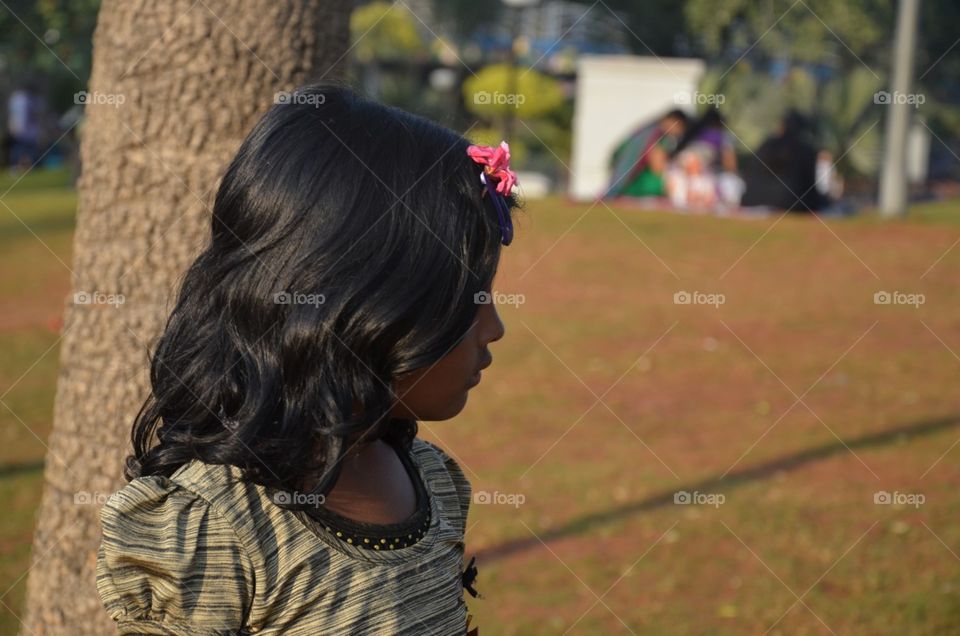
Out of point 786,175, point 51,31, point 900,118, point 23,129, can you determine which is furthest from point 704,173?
point 23,129

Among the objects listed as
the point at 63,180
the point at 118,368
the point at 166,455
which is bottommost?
the point at 63,180

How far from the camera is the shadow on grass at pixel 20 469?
6.10m

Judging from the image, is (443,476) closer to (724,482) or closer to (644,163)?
(724,482)

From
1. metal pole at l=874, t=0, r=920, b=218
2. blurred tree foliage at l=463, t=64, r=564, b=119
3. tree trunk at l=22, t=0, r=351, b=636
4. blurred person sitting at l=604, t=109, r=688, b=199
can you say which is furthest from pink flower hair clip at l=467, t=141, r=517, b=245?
blurred tree foliage at l=463, t=64, r=564, b=119

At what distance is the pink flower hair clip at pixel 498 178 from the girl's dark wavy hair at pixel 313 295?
2.3 inches

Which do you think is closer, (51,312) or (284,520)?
(284,520)

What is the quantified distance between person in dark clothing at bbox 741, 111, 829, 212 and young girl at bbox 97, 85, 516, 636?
13805 mm

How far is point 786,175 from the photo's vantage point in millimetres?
15133

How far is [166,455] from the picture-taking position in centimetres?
162

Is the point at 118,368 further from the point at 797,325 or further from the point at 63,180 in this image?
the point at 63,180

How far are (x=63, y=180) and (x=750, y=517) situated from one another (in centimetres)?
2115

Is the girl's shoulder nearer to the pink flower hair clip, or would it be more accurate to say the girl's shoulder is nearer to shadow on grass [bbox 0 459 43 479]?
the pink flower hair clip

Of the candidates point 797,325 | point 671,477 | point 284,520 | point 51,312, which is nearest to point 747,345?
point 797,325

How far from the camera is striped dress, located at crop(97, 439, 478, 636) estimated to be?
4.94ft
